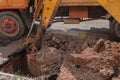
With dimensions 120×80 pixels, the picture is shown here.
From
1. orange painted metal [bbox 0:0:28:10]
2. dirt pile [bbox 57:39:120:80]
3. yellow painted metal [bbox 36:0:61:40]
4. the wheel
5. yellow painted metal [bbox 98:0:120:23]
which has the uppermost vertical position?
yellow painted metal [bbox 98:0:120:23]

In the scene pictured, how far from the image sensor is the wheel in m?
11.6

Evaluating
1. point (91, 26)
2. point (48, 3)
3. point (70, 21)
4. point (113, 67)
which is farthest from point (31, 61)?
point (91, 26)

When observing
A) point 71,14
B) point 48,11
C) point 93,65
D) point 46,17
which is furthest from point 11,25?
point 93,65

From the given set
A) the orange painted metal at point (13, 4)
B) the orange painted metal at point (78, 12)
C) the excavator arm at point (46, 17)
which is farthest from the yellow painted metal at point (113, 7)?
the orange painted metal at point (13, 4)

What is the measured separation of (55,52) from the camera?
8.72 metres

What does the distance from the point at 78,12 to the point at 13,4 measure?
80.4 inches

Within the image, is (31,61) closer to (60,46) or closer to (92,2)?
(60,46)

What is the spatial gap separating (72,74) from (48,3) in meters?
1.57

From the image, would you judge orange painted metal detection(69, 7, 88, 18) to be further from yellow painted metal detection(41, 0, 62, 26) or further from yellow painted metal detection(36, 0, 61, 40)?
yellow painted metal detection(41, 0, 62, 26)

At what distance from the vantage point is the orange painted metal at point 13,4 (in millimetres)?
11523

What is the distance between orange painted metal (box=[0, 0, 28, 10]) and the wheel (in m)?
0.20

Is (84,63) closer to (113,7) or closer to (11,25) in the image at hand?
(113,7)

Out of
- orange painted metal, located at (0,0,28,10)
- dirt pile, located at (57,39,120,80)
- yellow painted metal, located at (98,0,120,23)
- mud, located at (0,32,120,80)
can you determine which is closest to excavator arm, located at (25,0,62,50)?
mud, located at (0,32,120,80)

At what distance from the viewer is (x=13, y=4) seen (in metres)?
11.6
